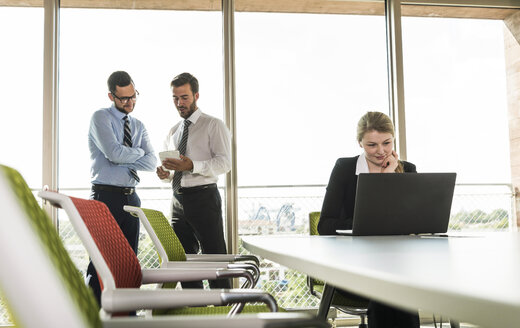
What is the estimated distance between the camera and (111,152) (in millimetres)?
3250

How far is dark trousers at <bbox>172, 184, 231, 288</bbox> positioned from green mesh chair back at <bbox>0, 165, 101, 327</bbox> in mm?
2651

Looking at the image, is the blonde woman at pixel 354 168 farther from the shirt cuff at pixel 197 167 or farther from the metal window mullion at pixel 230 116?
the metal window mullion at pixel 230 116

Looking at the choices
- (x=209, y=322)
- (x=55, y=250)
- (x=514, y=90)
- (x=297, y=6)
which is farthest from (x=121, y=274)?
(x=514, y=90)

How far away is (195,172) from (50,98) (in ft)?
4.33

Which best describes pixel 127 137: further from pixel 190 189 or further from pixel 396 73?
pixel 396 73

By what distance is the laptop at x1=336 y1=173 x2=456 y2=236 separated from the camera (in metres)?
1.75

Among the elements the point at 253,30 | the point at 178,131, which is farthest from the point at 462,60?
the point at 178,131

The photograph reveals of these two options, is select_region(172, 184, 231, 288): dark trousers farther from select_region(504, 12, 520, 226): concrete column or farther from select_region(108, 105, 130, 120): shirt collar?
select_region(504, 12, 520, 226): concrete column

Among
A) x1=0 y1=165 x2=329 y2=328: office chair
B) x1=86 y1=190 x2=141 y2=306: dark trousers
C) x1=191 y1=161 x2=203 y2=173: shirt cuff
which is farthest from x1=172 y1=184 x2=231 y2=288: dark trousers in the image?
x1=0 y1=165 x2=329 y2=328: office chair

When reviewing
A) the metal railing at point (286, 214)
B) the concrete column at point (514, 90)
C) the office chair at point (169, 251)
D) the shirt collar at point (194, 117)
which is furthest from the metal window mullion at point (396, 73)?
the office chair at point (169, 251)

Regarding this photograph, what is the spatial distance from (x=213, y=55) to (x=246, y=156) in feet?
2.67

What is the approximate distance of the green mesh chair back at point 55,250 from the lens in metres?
0.51

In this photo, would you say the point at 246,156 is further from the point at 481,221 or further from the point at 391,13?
the point at 481,221

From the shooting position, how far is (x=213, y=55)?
13.4ft
